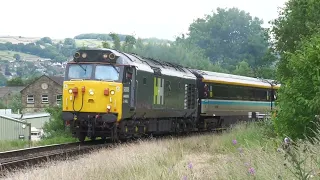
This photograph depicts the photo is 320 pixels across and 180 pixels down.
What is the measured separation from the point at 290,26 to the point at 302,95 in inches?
577

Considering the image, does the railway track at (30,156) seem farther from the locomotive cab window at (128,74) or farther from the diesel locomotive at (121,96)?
the locomotive cab window at (128,74)

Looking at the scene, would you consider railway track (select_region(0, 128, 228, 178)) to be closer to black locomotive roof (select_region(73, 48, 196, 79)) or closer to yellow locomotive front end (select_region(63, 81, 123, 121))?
yellow locomotive front end (select_region(63, 81, 123, 121))

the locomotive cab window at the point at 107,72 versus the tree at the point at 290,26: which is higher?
the tree at the point at 290,26

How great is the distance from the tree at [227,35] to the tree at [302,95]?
104 metres

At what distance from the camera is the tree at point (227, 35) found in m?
119

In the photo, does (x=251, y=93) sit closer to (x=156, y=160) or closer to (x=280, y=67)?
(x=280, y=67)

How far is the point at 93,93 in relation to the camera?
18.8 meters

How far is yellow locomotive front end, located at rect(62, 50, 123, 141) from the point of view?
18.6 m

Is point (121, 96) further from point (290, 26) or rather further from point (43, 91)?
point (43, 91)

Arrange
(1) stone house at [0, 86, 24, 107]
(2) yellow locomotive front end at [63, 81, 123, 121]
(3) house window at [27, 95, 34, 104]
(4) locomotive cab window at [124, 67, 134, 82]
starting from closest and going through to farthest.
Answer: (2) yellow locomotive front end at [63, 81, 123, 121], (4) locomotive cab window at [124, 67, 134, 82], (3) house window at [27, 95, 34, 104], (1) stone house at [0, 86, 24, 107]

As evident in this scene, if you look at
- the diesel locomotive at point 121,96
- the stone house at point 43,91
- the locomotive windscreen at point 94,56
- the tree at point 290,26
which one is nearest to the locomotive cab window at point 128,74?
the diesel locomotive at point 121,96

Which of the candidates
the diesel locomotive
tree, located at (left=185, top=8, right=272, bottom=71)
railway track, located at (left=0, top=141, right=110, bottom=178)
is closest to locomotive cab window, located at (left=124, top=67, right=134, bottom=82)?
the diesel locomotive

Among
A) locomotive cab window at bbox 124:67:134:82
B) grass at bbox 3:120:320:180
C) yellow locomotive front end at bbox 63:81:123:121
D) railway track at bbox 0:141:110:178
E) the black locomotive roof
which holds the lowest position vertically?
railway track at bbox 0:141:110:178

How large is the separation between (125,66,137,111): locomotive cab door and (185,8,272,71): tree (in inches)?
3836
